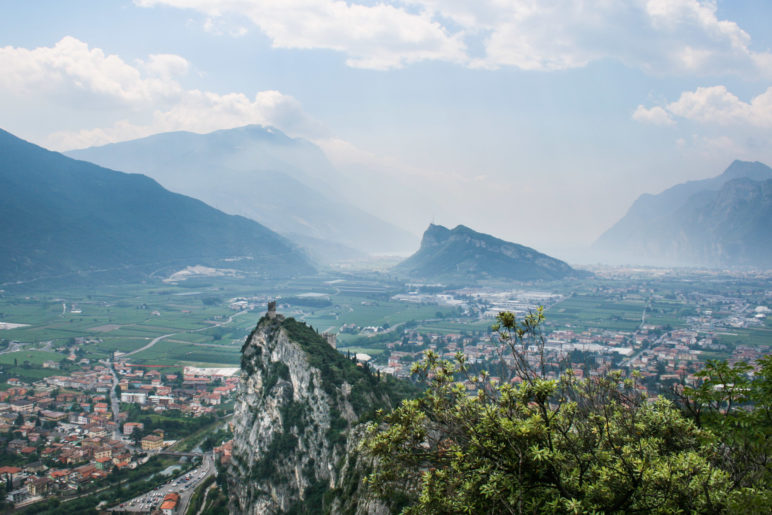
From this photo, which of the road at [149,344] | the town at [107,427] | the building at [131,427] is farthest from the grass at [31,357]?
the building at [131,427]

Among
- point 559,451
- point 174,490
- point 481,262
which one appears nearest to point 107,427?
point 174,490

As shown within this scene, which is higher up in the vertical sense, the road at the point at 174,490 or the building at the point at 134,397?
the building at the point at 134,397

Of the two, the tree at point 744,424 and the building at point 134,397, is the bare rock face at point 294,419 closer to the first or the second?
the tree at point 744,424

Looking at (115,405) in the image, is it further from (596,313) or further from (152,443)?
(596,313)

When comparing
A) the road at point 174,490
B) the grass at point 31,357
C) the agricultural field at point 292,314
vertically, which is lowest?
the road at point 174,490

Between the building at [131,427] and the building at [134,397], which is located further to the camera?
the building at [134,397]

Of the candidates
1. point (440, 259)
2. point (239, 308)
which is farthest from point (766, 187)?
point (239, 308)

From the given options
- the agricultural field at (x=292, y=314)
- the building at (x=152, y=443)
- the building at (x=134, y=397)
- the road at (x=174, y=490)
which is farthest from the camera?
the agricultural field at (x=292, y=314)
